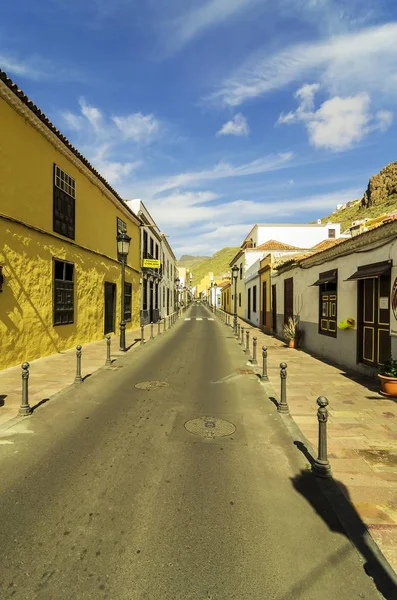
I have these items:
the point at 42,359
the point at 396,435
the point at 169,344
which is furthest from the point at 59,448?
the point at 169,344

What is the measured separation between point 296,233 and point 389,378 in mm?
36764

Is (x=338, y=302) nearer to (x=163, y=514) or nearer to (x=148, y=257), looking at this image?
(x=163, y=514)

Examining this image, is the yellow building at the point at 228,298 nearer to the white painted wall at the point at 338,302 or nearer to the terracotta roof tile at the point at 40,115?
the white painted wall at the point at 338,302

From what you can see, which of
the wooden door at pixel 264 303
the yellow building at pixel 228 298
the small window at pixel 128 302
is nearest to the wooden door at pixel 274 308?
the wooden door at pixel 264 303

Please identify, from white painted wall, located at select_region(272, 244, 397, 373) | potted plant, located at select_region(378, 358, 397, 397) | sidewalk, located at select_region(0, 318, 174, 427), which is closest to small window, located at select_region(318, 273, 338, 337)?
white painted wall, located at select_region(272, 244, 397, 373)

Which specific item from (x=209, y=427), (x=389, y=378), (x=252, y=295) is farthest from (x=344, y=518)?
(x=252, y=295)

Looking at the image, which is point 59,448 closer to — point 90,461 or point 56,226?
point 90,461

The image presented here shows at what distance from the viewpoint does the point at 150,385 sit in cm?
915

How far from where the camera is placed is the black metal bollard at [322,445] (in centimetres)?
442

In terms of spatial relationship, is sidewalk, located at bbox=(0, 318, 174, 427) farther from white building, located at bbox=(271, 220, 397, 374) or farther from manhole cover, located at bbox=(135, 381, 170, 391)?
white building, located at bbox=(271, 220, 397, 374)

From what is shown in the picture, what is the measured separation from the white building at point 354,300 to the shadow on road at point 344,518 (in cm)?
531

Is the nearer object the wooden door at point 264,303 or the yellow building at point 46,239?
the yellow building at point 46,239

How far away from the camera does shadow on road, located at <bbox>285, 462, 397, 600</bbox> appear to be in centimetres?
285

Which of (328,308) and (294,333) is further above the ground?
(328,308)
